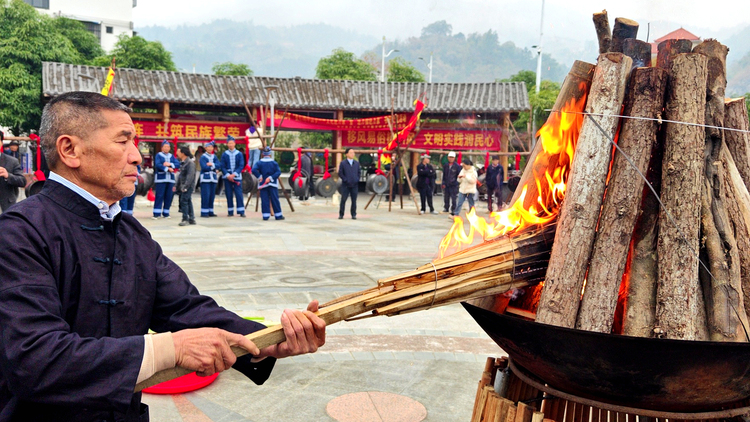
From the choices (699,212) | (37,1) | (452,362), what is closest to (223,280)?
(452,362)

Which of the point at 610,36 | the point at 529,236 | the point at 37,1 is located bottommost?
the point at 529,236

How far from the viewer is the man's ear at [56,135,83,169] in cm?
181

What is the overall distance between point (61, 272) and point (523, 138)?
27.7 m

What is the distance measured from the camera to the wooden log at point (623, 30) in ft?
8.27

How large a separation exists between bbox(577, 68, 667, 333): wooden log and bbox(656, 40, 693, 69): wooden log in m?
0.08

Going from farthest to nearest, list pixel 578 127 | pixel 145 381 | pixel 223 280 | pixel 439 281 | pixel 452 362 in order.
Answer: pixel 223 280 < pixel 452 362 < pixel 578 127 < pixel 439 281 < pixel 145 381

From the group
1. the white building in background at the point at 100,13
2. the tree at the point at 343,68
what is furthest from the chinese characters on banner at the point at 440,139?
the white building in background at the point at 100,13

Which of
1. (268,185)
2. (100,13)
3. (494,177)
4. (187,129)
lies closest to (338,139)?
(187,129)

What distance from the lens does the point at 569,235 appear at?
2.28 m

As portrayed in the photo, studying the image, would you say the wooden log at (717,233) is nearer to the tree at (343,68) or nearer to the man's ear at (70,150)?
the man's ear at (70,150)

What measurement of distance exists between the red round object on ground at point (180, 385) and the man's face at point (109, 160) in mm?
2205

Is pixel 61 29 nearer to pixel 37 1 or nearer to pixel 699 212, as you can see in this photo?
pixel 37 1

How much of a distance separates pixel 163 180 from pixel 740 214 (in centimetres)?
1248

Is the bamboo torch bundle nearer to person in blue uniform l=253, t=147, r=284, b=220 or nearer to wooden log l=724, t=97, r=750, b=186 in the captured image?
wooden log l=724, t=97, r=750, b=186
